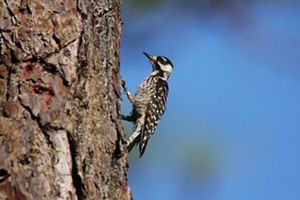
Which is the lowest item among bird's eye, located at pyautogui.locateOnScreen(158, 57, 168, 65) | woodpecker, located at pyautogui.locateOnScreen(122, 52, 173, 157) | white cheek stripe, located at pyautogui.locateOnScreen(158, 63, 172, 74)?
woodpecker, located at pyautogui.locateOnScreen(122, 52, 173, 157)

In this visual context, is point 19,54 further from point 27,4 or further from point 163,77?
point 163,77

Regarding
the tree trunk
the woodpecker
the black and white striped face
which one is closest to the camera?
the tree trunk

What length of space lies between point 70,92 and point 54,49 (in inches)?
7.2

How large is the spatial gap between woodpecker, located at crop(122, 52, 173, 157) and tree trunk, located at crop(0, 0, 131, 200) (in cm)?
227

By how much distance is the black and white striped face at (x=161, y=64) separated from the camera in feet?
22.6

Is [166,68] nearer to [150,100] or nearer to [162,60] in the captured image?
[162,60]

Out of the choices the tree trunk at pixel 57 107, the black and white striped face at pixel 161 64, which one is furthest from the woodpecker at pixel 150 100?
the tree trunk at pixel 57 107

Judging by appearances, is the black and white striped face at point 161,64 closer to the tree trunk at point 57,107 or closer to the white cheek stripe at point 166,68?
the white cheek stripe at point 166,68

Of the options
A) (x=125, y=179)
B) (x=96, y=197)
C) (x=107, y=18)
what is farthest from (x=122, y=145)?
(x=107, y=18)

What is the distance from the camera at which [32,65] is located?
2.87m

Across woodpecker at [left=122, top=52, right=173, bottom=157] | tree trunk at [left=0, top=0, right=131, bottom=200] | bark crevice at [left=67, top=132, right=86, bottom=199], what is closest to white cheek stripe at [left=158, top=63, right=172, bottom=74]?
woodpecker at [left=122, top=52, right=173, bottom=157]

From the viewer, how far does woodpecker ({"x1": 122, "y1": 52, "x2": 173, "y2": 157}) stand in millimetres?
5834

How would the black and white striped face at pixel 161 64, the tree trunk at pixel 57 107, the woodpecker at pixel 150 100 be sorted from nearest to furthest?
the tree trunk at pixel 57 107 → the woodpecker at pixel 150 100 → the black and white striped face at pixel 161 64

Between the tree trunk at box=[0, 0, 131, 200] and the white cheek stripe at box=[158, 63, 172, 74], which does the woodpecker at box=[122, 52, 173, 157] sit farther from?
the tree trunk at box=[0, 0, 131, 200]
